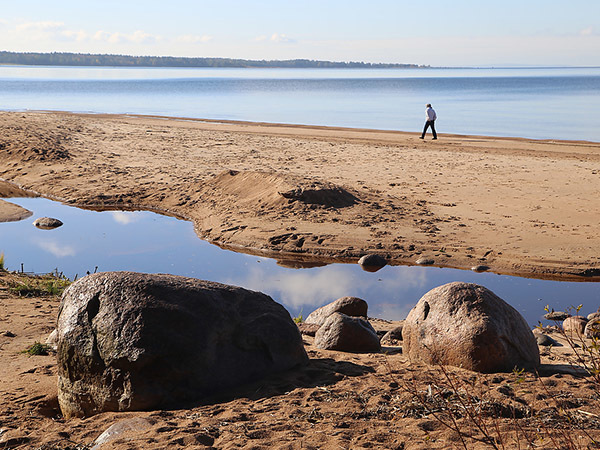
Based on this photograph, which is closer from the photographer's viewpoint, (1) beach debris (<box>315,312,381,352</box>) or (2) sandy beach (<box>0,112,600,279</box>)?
(1) beach debris (<box>315,312,381,352</box>)

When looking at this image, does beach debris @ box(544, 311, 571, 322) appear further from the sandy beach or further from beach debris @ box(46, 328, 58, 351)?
beach debris @ box(46, 328, 58, 351)

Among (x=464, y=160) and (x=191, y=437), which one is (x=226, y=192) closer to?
(x=464, y=160)

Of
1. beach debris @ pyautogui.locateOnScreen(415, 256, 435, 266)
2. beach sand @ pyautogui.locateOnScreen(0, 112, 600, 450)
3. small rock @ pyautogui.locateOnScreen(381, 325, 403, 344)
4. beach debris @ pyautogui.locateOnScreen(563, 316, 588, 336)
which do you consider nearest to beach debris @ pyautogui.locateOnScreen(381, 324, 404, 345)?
small rock @ pyautogui.locateOnScreen(381, 325, 403, 344)

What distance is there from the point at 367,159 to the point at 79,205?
9.51 metres

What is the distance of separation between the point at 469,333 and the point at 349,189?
35.5ft

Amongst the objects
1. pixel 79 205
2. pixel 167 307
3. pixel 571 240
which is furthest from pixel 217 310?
pixel 79 205

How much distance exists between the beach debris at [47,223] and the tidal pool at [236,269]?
0.52 ft

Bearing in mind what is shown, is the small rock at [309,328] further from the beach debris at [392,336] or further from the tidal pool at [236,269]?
the tidal pool at [236,269]

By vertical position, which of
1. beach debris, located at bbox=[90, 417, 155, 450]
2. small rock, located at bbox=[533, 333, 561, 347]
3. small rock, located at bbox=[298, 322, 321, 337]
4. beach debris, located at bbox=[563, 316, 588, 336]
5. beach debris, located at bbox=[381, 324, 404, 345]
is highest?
beach debris, located at bbox=[90, 417, 155, 450]

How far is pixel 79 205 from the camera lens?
18766 millimetres

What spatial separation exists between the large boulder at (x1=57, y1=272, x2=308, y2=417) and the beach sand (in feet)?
0.61

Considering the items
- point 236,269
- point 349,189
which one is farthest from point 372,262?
point 349,189

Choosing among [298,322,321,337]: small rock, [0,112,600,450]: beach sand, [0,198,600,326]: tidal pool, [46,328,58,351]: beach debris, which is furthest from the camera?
[0,198,600,326]: tidal pool

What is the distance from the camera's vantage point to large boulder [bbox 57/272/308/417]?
5.59 m
